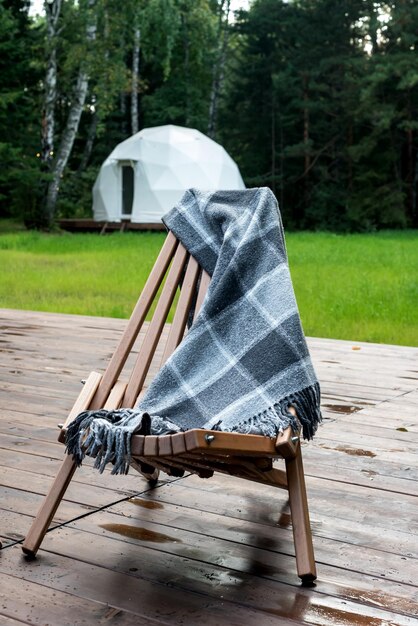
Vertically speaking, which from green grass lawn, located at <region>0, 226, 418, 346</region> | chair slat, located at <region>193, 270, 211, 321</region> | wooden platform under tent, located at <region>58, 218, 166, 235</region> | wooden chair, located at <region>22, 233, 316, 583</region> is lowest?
wooden platform under tent, located at <region>58, 218, 166, 235</region>

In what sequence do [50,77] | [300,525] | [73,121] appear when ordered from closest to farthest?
1. [300,525]
2. [73,121]
3. [50,77]

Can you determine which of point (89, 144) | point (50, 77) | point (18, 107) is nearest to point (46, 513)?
point (50, 77)

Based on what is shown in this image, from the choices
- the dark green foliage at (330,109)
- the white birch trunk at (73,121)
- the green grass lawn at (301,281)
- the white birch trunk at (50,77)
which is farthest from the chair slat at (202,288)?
the dark green foliage at (330,109)

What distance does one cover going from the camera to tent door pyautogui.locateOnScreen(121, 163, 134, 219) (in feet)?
76.8

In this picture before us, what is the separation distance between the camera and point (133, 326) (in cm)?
241

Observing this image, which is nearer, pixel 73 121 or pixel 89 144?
pixel 73 121

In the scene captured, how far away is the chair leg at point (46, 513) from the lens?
2.08 meters

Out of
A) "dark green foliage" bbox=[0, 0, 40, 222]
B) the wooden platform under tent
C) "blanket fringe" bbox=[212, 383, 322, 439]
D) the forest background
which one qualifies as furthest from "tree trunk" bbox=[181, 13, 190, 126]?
"blanket fringe" bbox=[212, 383, 322, 439]

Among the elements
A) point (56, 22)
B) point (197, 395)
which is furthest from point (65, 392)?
point (56, 22)

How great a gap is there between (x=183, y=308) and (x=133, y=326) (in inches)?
6.2

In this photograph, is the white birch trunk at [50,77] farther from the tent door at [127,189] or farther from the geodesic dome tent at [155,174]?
the tent door at [127,189]

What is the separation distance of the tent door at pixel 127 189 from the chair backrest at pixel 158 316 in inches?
830

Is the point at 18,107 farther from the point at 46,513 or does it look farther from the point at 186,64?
the point at 46,513

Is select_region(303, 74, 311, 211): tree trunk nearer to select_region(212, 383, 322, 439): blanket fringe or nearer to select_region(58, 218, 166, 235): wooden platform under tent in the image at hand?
select_region(58, 218, 166, 235): wooden platform under tent
